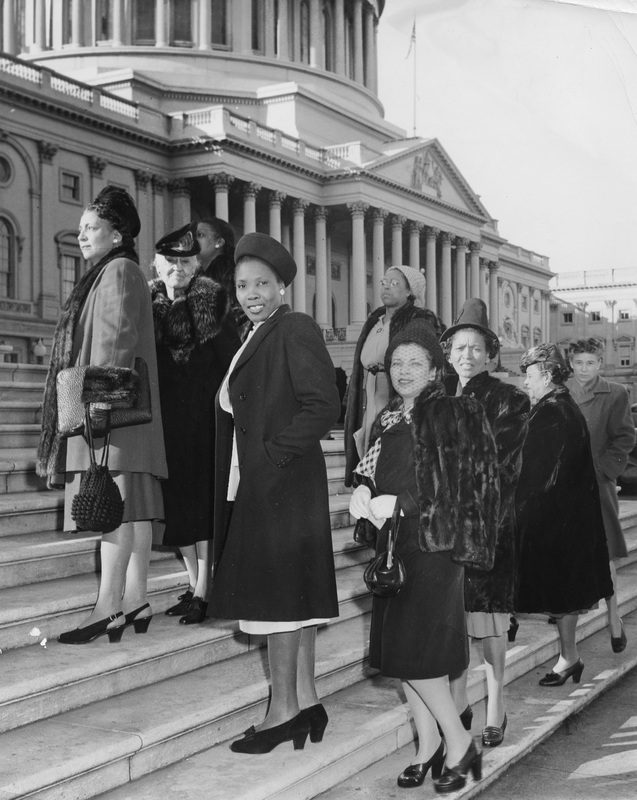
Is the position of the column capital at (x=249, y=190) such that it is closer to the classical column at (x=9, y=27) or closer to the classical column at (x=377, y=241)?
the classical column at (x=377, y=241)

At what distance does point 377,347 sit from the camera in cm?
756

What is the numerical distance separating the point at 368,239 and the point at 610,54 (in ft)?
156

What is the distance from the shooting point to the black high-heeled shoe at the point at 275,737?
3998 millimetres

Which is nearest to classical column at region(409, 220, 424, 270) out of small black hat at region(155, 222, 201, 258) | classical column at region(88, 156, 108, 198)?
classical column at region(88, 156, 108, 198)

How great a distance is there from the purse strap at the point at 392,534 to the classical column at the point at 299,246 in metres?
42.0

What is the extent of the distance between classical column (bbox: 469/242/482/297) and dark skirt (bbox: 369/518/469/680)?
5848 centimetres

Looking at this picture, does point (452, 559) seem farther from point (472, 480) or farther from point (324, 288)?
point (324, 288)

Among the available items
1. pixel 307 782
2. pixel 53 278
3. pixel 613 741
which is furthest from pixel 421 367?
pixel 53 278

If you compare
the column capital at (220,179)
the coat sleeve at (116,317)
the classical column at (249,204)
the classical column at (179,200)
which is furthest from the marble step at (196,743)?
the classical column at (249,204)

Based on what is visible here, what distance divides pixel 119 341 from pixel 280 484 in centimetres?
117

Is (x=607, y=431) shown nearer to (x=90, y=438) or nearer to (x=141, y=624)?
(x=141, y=624)

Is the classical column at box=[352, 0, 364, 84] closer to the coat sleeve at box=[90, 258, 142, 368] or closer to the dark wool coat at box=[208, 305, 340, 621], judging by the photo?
the coat sleeve at box=[90, 258, 142, 368]

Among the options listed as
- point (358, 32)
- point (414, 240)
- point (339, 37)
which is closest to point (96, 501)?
point (414, 240)

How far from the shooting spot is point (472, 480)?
3961 millimetres
